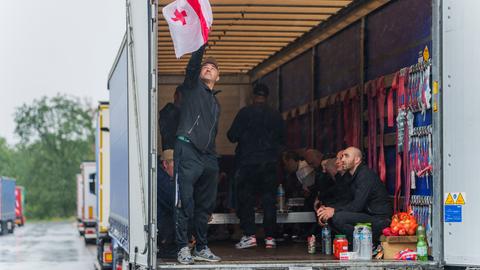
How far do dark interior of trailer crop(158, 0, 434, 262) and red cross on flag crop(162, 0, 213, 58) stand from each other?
2.07 metres

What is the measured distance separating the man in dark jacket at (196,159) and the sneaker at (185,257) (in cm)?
4

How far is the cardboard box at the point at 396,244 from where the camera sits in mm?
8531

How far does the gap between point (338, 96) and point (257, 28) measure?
→ 5.99ft

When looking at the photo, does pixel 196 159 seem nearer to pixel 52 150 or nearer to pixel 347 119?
pixel 347 119

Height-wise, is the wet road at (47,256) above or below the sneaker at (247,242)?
below

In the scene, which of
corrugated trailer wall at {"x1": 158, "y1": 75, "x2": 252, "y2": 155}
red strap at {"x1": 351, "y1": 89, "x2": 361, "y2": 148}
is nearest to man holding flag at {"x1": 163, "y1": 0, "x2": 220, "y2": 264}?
red strap at {"x1": 351, "y1": 89, "x2": 361, "y2": 148}

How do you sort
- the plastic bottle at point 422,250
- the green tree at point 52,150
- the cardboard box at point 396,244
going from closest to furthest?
the plastic bottle at point 422,250
the cardboard box at point 396,244
the green tree at point 52,150

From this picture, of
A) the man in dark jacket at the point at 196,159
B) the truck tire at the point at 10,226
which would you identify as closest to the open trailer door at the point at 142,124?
the man in dark jacket at the point at 196,159

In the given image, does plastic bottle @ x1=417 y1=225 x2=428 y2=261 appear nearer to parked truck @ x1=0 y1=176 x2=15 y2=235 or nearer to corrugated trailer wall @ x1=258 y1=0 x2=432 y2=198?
corrugated trailer wall @ x1=258 y1=0 x2=432 y2=198

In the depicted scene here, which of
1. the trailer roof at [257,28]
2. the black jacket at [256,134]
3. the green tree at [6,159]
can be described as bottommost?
the green tree at [6,159]

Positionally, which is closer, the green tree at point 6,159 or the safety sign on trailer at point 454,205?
the safety sign on trailer at point 454,205

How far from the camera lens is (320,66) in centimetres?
1361

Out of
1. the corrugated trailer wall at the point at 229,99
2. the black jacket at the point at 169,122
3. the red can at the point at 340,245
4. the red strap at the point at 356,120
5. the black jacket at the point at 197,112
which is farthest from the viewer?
the corrugated trailer wall at the point at 229,99

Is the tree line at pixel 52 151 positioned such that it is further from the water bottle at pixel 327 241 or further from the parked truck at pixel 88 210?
the water bottle at pixel 327 241
